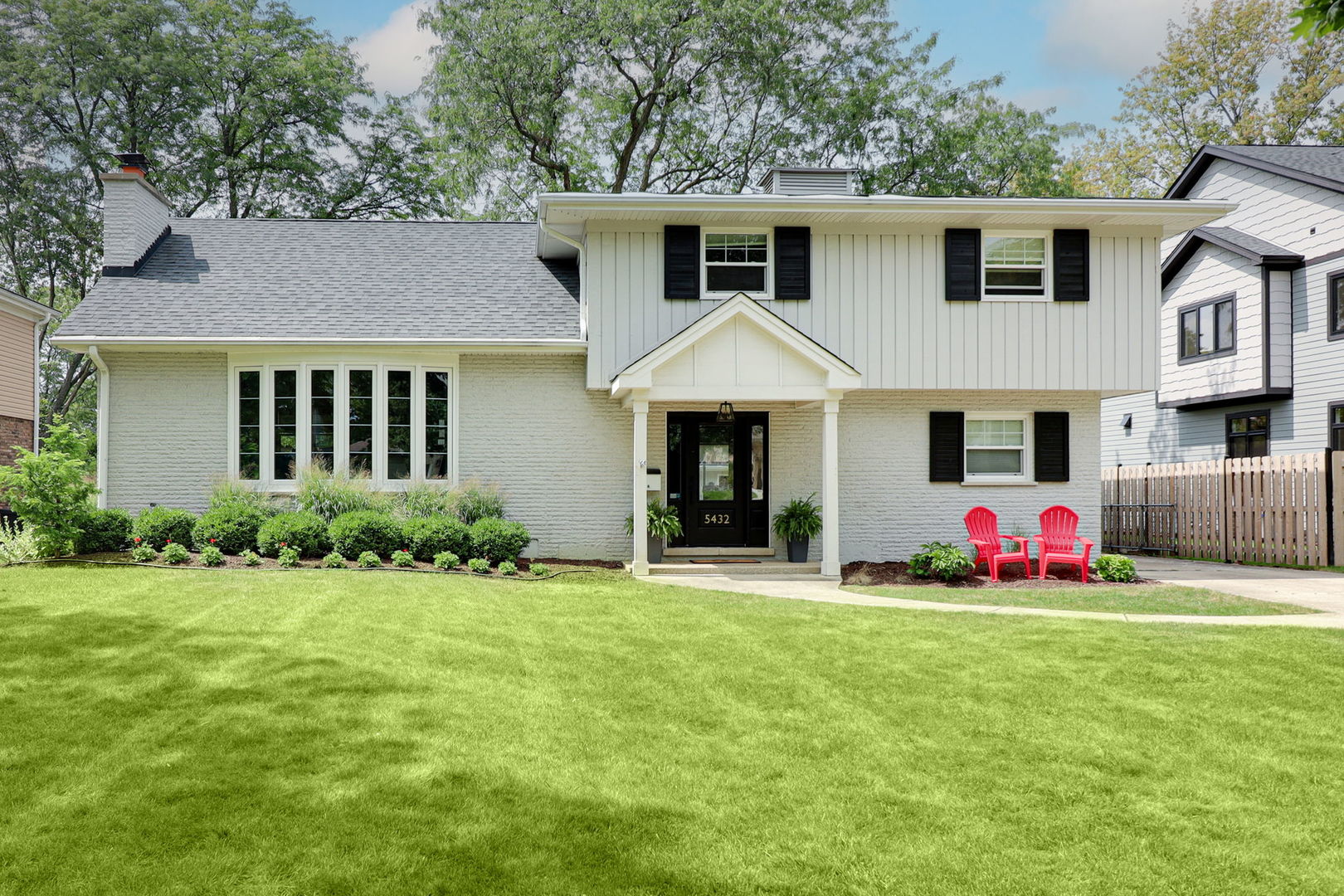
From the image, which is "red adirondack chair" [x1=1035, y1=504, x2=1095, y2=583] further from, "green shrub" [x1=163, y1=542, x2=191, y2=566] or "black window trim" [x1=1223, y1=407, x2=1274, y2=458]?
"green shrub" [x1=163, y1=542, x2=191, y2=566]

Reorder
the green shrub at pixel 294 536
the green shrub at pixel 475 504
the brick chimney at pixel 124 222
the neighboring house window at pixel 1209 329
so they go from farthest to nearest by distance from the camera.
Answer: the neighboring house window at pixel 1209 329 → the brick chimney at pixel 124 222 → the green shrub at pixel 475 504 → the green shrub at pixel 294 536

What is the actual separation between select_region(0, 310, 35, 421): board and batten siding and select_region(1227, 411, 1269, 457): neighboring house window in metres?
26.7

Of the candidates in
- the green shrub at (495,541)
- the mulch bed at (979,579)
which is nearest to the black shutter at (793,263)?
the mulch bed at (979,579)

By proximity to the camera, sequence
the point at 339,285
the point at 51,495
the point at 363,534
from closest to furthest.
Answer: the point at 51,495 < the point at 363,534 < the point at 339,285

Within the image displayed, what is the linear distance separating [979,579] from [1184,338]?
11512 millimetres

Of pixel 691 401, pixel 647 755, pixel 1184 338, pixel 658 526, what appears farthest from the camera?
pixel 1184 338

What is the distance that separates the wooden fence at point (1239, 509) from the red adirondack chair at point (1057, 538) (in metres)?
4.81

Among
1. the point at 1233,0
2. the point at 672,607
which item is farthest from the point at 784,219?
the point at 1233,0

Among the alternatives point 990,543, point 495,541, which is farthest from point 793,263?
point 495,541

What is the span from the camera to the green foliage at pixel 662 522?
13.3m

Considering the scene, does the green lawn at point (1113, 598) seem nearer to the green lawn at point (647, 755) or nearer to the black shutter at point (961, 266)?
the green lawn at point (647, 755)

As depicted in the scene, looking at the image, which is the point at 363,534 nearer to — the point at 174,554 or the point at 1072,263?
the point at 174,554

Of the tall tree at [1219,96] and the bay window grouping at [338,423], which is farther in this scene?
the tall tree at [1219,96]

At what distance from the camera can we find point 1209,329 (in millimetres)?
19500
